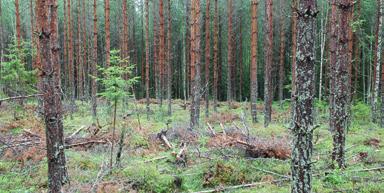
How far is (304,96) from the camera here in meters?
4.59

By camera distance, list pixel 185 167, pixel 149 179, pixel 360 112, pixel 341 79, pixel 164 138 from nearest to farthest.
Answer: pixel 341 79, pixel 149 179, pixel 185 167, pixel 164 138, pixel 360 112

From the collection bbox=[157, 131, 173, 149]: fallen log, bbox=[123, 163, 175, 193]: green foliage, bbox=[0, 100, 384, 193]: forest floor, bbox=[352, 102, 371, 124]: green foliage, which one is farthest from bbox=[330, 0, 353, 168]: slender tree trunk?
bbox=[352, 102, 371, 124]: green foliage

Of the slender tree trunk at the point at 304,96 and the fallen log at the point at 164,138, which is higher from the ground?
the slender tree trunk at the point at 304,96

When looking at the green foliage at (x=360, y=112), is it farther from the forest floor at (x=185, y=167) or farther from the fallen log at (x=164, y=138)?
the fallen log at (x=164, y=138)

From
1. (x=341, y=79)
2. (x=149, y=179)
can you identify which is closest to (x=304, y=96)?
(x=341, y=79)

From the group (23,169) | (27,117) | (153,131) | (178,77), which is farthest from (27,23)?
(23,169)

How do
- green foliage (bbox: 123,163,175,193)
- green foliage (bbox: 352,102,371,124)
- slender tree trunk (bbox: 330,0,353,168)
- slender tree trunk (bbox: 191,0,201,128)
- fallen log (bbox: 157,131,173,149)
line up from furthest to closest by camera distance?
green foliage (bbox: 352,102,371,124) → slender tree trunk (bbox: 191,0,201,128) → fallen log (bbox: 157,131,173,149) → green foliage (bbox: 123,163,175,193) → slender tree trunk (bbox: 330,0,353,168)

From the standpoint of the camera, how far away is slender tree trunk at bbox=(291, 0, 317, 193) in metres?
4.52

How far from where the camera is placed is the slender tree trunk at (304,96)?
14.8 feet

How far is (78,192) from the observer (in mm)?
6605

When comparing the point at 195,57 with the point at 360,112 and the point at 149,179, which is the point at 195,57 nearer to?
the point at 149,179

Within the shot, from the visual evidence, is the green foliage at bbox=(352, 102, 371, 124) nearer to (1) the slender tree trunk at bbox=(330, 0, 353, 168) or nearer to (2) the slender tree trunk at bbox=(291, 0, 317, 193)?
(1) the slender tree trunk at bbox=(330, 0, 353, 168)

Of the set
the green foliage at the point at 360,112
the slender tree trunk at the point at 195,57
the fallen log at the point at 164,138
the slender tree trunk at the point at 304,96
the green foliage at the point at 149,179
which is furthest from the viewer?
the green foliage at the point at 360,112

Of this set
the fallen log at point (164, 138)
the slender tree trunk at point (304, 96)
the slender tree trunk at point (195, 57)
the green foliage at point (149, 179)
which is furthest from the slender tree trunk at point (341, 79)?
the slender tree trunk at point (195, 57)
